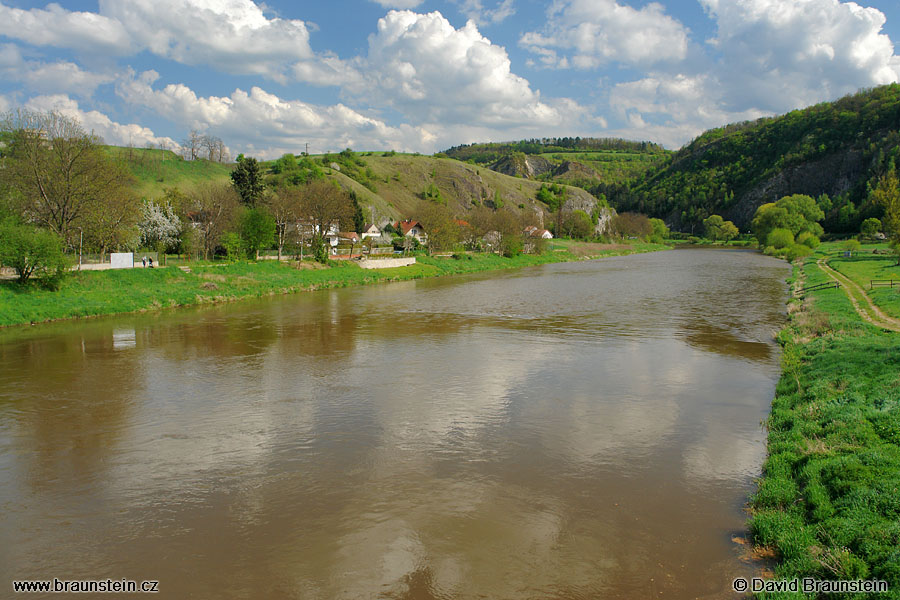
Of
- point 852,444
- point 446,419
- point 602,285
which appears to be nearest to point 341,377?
point 446,419

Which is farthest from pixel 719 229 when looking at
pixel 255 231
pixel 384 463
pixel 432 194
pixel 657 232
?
pixel 384 463

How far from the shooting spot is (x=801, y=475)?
9016mm

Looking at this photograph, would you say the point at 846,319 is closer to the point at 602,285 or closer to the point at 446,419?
the point at 446,419

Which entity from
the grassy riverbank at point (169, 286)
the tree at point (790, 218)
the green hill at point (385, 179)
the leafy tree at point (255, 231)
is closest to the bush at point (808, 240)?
the tree at point (790, 218)

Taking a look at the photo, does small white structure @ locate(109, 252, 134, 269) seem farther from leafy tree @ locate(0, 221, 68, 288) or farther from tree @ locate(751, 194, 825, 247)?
tree @ locate(751, 194, 825, 247)

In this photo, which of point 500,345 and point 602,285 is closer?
point 500,345

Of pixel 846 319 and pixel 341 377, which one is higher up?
pixel 846 319

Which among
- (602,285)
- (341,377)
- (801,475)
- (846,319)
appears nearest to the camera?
(801,475)

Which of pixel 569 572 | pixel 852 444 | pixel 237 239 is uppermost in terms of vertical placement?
pixel 237 239

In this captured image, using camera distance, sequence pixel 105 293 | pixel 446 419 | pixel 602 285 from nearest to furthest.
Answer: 1. pixel 446 419
2. pixel 105 293
3. pixel 602 285

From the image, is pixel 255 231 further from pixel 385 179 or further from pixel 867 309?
pixel 385 179

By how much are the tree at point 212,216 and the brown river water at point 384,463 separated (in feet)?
94.3

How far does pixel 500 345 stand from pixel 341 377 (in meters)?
7.08

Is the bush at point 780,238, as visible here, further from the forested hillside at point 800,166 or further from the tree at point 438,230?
the tree at point 438,230
